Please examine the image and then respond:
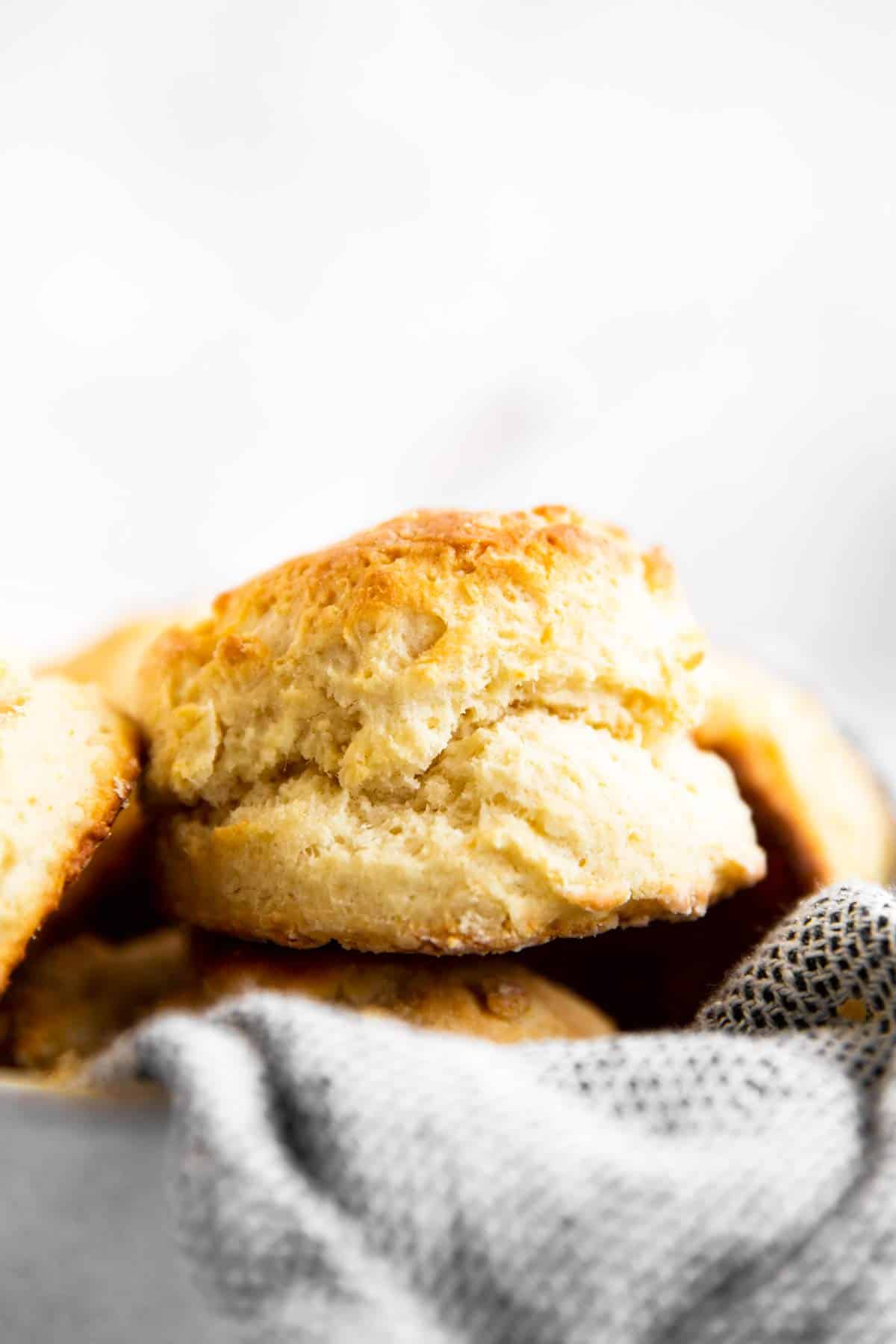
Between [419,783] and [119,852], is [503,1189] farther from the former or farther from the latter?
[119,852]

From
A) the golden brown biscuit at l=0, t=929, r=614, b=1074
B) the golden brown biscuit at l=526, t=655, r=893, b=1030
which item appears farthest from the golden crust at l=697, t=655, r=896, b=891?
the golden brown biscuit at l=0, t=929, r=614, b=1074

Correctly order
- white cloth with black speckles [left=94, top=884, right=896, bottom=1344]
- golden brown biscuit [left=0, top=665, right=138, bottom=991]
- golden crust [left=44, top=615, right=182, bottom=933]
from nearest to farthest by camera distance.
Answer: white cloth with black speckles [left=94, top=884, right=896, bottom=1344] → golden brown biscuit [left=0, top=665, right=138, bottom=991] → golden crust [left=44, top=615, right=182, bottom=933]

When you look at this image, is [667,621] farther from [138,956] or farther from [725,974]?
[138,956]

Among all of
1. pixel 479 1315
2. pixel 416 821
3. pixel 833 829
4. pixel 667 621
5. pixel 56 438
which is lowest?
pixel 56 438

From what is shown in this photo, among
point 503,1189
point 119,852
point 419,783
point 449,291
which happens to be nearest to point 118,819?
point 119,852

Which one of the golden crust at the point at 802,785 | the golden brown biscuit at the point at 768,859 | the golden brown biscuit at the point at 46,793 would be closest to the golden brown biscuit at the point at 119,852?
the golden brown biscuit at the point at 46,793

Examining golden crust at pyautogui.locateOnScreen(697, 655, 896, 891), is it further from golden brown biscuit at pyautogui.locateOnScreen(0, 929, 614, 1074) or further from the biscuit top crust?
golden brown biscuit at pyautogui.locateOnScreen(0, 929, 614, 1074)

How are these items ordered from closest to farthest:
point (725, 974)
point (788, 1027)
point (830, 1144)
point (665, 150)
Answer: point (830, 1144) < point (788, 1027) < point (725, 974) < point (665, 150)

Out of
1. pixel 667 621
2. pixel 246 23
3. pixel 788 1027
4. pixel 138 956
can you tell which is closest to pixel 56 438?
pixel 246 23
